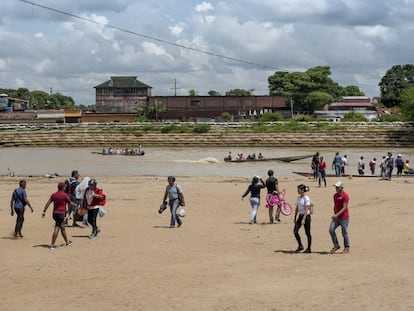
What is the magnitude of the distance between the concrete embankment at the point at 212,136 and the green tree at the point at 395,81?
5339cm

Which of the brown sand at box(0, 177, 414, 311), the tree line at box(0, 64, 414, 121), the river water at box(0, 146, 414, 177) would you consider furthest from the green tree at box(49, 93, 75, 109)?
the brown sand at box(0, 177, 414, 311)

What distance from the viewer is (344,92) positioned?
159125mm

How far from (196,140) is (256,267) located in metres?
64.2

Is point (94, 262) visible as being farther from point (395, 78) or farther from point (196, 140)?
point (395, 78)

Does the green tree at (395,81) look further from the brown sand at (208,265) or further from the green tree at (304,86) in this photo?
the brown sand at (208,265)

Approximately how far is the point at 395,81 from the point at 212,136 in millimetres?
65386

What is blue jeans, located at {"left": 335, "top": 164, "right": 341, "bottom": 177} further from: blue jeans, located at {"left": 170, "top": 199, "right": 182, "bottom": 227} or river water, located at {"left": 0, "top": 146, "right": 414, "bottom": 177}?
blue jeans, located at {"left": 170, "top": 199, "right": 182, "bottom": 227}

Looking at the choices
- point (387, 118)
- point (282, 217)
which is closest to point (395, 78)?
point (387, 118)

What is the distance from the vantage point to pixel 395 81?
129750 mm

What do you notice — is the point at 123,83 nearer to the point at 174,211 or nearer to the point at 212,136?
the point at 212,136

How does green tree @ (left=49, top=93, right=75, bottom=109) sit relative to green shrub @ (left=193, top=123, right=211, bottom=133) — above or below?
above

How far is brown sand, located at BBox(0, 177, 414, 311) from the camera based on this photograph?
1015 cm

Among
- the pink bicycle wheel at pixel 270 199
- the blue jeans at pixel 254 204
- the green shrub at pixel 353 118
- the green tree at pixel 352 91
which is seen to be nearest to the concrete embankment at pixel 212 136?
the green shrub at pixel 353 118

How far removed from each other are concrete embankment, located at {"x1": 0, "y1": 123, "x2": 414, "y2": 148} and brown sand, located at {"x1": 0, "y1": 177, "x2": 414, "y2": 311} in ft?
171
